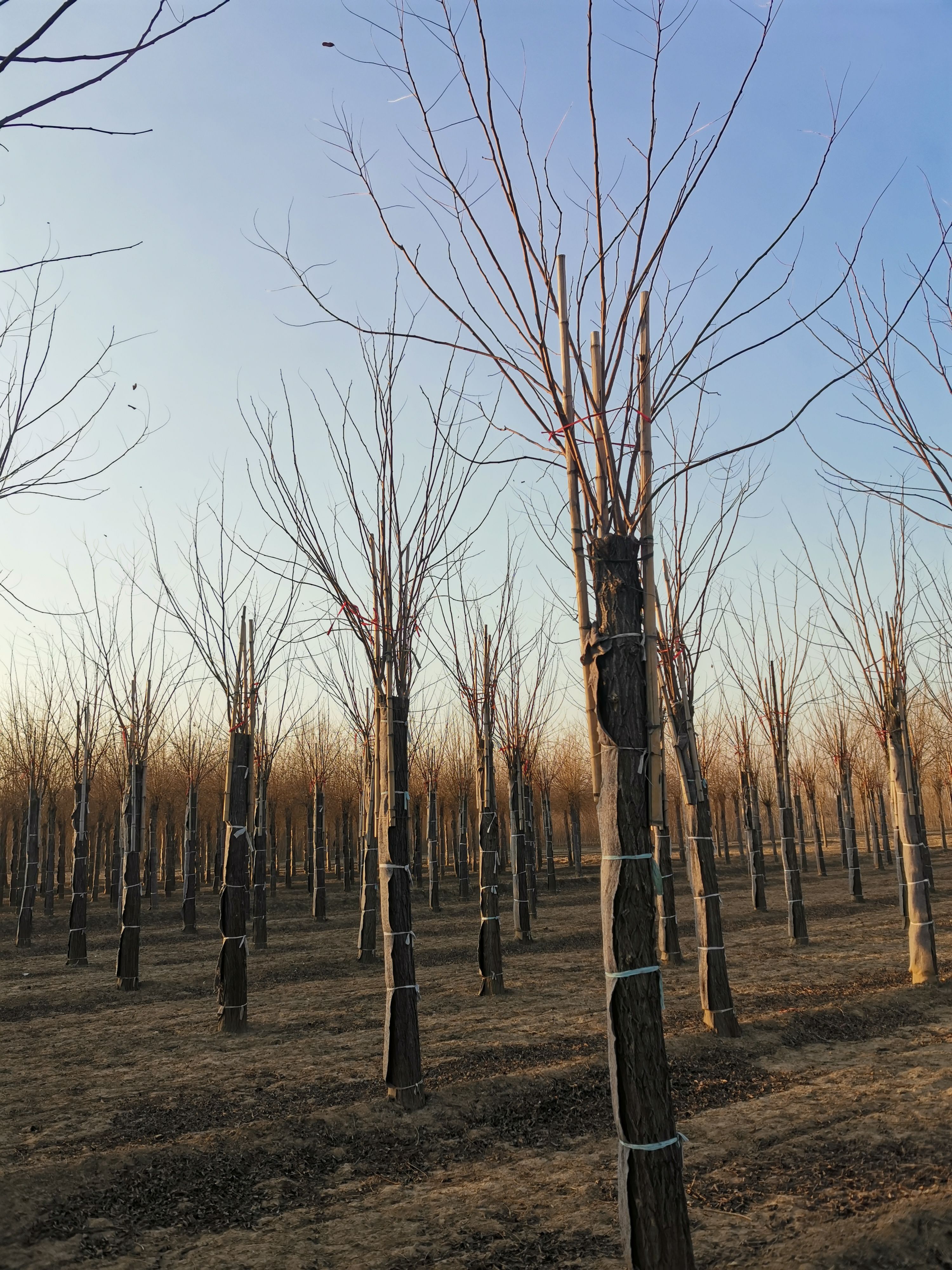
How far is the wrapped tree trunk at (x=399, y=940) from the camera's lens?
5285 millimetres

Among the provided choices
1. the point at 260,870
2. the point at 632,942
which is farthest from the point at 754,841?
the point at 632,942

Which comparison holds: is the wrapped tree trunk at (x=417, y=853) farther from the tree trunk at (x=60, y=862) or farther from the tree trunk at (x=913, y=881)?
the tree trunk at (x=913, y=881)

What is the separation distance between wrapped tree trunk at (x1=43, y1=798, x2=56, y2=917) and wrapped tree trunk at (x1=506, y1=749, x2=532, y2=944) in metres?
10.5

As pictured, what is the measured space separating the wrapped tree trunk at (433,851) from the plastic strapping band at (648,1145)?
13.7 meters

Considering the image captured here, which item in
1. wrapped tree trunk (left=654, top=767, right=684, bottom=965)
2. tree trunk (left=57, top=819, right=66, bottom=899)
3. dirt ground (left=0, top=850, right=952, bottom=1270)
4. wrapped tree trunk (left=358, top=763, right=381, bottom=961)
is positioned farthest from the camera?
tree trunk (left=57, top=819, right=66, bottom=899)

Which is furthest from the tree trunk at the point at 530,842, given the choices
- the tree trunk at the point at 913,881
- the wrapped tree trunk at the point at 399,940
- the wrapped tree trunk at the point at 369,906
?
the wrapped tree trunk at the point at 399,940

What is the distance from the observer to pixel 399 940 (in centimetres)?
546

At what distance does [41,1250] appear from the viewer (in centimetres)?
364

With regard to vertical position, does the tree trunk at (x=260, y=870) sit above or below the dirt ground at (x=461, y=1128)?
above

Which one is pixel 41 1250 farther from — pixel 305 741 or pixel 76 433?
pixel 305 741

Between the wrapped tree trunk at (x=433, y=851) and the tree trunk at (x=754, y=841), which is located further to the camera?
the wrapped tree trunk at (x=433, y=851)

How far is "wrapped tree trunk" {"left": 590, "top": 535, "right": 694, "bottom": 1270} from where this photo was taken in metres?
2.79

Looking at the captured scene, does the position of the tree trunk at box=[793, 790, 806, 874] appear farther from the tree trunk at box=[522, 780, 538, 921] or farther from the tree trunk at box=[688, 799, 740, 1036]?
the tree trunk at box=[688, 799, 740, 1036]

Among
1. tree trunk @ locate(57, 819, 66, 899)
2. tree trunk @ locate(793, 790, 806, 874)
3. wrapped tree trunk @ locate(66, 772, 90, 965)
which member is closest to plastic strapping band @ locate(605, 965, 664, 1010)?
wrapped tree trunk @ locate(66, 772, 90, 965)
